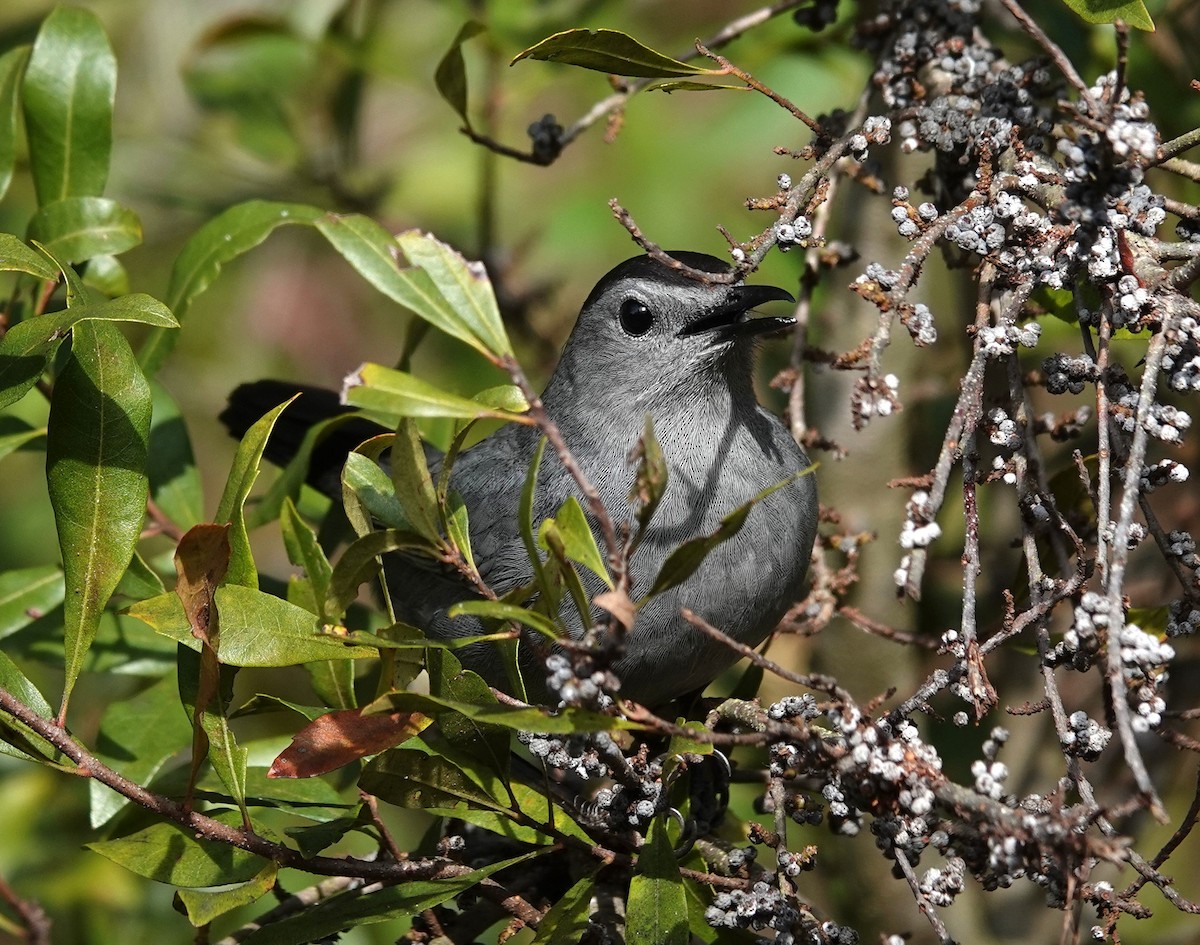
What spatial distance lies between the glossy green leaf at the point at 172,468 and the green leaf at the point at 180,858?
1185 millimetres

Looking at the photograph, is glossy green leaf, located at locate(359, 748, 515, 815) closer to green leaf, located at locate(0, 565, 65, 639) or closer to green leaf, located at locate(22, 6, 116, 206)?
green leaf, located at locate(0, 565, 65, 639)

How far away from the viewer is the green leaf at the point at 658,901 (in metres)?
2.04

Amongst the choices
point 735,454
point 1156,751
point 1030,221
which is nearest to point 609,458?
point 735,454

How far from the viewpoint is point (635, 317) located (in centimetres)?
330

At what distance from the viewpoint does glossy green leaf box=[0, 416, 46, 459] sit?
2.85 metres

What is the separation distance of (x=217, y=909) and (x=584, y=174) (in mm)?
5169

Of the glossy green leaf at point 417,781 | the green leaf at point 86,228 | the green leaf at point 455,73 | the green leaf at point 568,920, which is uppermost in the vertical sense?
the green leaf at point 455,73

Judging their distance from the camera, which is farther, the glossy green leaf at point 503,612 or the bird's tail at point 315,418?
the bird's tail at point 315,418

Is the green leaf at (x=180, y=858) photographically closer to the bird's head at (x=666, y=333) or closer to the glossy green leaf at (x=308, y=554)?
the glossy green leaf at (x=308, y=554)

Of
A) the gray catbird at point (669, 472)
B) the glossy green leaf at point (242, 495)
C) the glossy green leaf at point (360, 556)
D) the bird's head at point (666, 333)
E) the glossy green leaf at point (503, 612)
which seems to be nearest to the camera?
the glossy green leaf at point (503, 612)

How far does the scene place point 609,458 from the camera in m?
3.18

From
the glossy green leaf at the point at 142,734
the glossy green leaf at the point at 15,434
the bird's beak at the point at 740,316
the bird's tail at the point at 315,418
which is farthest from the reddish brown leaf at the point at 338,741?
the bird's tail at the point at 315,418

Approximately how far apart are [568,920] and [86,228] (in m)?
1.79

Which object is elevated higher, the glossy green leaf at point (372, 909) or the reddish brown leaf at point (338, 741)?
the reddish brown leaf at point (338, 741)
